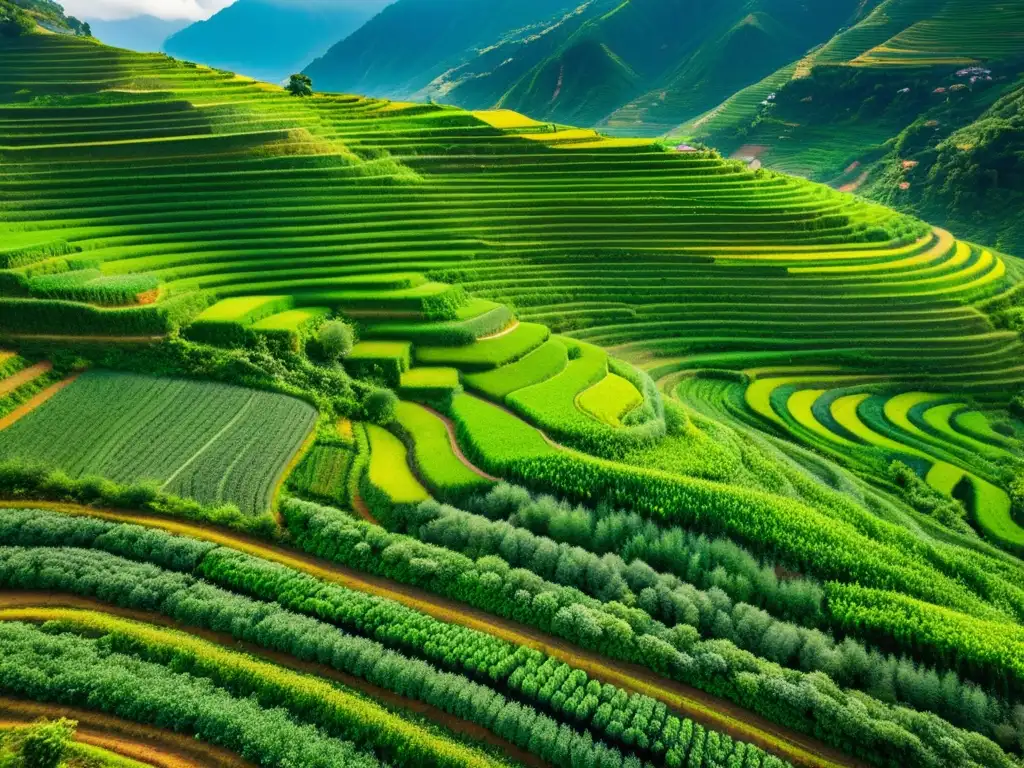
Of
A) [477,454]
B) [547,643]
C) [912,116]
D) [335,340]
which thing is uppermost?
[912,116]

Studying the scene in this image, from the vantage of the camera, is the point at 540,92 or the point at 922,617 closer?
the point at 922,617

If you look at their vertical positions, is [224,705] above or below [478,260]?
below

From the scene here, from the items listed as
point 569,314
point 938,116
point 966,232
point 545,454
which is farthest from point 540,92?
point 545,454

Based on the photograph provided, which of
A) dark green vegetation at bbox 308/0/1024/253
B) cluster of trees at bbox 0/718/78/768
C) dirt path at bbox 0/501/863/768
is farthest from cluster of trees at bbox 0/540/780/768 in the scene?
dark green vegetation at bbox 308/0/1024/253

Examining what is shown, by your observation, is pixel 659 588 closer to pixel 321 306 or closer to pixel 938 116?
pixel 321 306

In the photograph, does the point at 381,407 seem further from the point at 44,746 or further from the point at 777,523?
the point at 777,523

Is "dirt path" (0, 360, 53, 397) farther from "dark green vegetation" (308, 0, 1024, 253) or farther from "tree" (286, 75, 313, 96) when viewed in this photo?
"dark green vegetation" (308, 0, 1024, 253)

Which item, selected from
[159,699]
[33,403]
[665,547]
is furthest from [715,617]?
[33,403]
